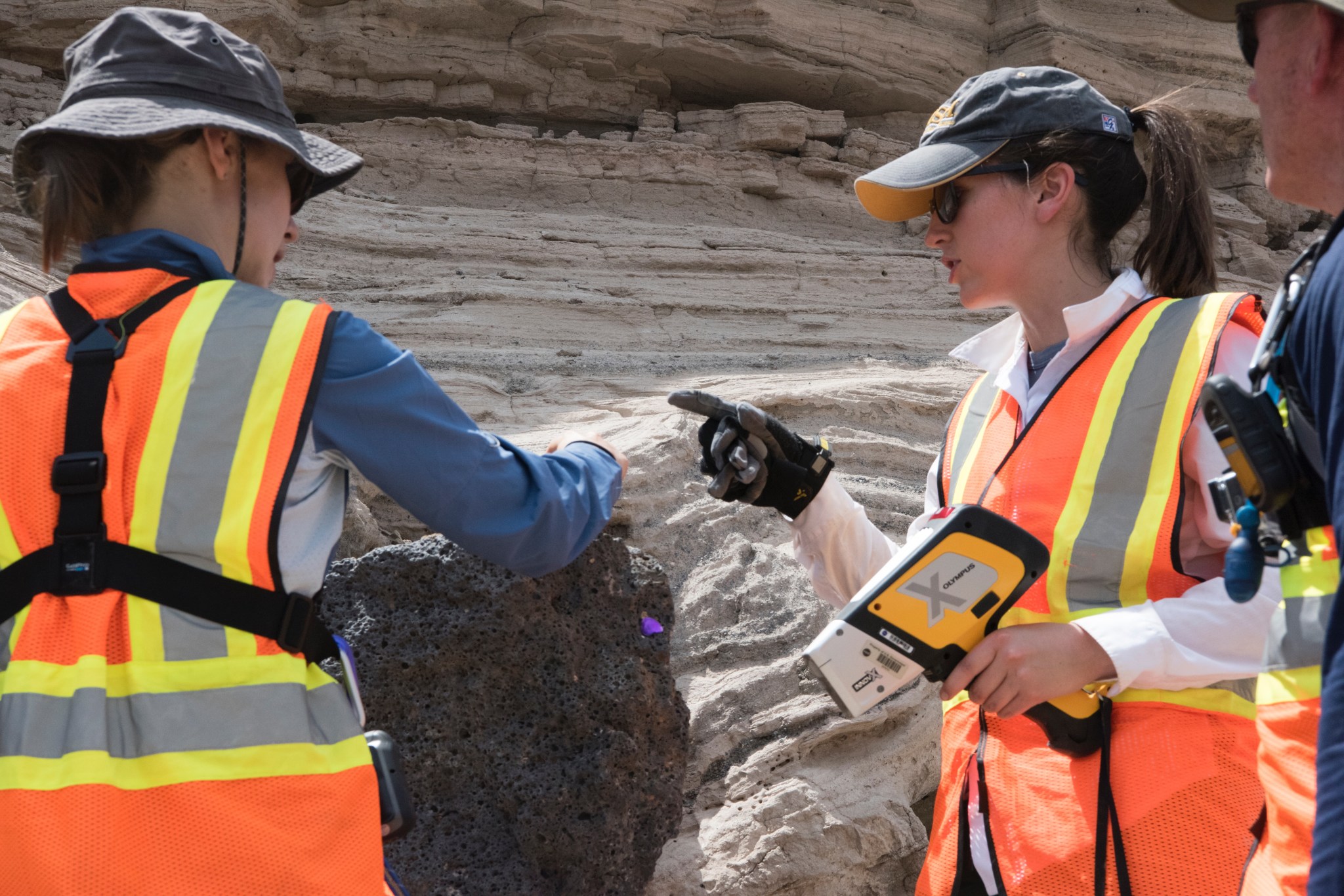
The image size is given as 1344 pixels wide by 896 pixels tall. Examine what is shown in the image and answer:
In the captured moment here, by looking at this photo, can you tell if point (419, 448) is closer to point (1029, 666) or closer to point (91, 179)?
point (91, 179)

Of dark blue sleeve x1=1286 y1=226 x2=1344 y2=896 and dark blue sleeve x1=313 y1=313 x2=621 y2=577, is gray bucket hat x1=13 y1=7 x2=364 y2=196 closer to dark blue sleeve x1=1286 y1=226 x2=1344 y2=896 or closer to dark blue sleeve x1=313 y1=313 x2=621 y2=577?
dark blue sleeve x1=313 y1=313 x2=621 y2=577

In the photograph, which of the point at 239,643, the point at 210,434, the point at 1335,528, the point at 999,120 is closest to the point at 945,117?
the point at 999,120

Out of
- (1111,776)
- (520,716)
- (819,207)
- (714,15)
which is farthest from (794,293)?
(1111,776)

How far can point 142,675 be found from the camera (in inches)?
51.5

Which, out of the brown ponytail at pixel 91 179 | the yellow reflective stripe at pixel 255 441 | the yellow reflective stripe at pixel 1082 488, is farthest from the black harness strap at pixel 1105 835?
the brown ponytail at pixel 91 179

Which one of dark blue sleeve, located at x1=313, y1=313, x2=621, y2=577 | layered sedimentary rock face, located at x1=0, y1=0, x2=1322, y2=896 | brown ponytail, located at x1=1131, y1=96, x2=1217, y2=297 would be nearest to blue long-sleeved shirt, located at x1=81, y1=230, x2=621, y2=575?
dark blue sleeve, located at x1=313, y1=313, x2=621, y2=577

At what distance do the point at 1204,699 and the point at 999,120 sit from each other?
3.42 feet

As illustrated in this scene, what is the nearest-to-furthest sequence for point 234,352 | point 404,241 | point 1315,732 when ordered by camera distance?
1. point 1315,732
2. point 234,352
3. point 404,241

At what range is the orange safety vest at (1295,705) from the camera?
1.14 metres

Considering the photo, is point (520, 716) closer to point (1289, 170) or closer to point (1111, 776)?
point (1111, 776)

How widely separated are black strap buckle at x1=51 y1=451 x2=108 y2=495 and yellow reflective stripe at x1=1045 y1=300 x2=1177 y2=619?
1351mm

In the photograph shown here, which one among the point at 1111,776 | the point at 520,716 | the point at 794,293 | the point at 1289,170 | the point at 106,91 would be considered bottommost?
the point at 794,293

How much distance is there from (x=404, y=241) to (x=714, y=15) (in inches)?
129

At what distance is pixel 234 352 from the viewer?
4.54ft
